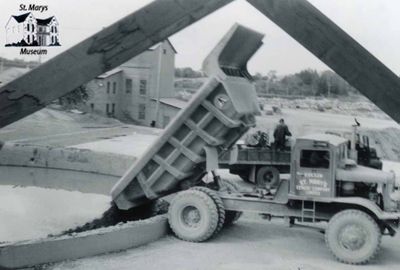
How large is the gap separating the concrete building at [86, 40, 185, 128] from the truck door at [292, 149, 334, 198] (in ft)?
81.7

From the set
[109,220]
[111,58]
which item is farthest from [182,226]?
[111,58]

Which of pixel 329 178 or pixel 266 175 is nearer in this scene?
pixel 329 178

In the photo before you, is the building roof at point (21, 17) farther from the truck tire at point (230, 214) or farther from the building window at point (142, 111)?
the building window at point (142, 111)

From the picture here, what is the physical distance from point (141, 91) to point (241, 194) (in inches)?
1051

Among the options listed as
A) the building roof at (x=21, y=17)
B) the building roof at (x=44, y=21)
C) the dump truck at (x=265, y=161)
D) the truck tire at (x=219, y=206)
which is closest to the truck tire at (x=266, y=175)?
the dump truck at (x=265, y=161)

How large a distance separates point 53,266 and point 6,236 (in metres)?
2.96

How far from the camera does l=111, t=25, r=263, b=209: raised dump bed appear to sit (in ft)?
25.2

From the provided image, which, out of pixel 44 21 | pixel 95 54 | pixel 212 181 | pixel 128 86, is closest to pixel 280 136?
pixel 212 181

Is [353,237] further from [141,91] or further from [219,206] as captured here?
[141,91]

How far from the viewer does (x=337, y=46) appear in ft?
6.79

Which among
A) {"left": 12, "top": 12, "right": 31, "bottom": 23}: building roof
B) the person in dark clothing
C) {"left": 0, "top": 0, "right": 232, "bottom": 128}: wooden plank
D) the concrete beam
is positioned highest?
{"left": 12, "top": 12, "right": 31, "bottom": 23}: building roof

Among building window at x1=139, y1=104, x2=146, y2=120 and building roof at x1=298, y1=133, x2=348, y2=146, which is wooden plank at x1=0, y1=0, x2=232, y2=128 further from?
building window at x1=139, y1=104, x2=146, y2=120

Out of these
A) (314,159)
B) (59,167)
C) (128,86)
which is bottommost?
(59,167)

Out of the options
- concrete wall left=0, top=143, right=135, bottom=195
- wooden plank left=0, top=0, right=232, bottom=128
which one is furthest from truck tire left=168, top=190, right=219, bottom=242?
concrete wall left=0, top=143, right=135, bottom=195
